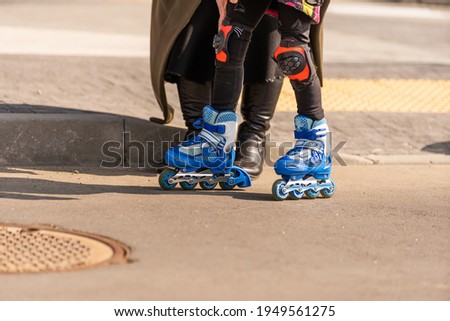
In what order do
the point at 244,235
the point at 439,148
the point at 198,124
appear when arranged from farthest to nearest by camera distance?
the point at 439,148
the point at 198,124
the point at 244,235

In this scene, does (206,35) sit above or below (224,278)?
above

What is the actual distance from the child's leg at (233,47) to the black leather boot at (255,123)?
573 millimetres

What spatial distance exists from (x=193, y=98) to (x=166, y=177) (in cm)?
66

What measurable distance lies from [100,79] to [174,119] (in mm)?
891

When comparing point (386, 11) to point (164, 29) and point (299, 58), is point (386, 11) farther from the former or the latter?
point (299, 58)

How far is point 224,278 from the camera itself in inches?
174

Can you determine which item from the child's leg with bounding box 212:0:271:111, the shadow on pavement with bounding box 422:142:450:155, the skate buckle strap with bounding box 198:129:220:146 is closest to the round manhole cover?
the skate buckle strap with bounding box 198:129:220:146

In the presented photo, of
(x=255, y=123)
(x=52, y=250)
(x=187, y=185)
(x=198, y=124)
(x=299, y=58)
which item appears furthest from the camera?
(x=255, y=123)

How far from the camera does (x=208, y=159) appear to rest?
6.11m

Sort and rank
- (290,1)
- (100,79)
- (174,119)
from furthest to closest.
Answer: (100,79) < (174,119) < (290,1)

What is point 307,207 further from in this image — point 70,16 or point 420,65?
point 70,16

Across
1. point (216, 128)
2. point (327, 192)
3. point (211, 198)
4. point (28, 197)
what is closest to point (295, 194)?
point (327, 192)

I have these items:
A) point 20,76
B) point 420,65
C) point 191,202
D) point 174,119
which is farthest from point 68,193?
point 420,65
